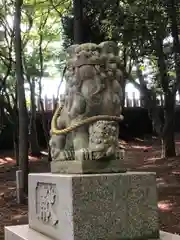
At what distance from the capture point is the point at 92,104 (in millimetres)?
4660

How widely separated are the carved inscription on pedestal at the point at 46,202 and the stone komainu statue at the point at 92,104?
14.2 inches

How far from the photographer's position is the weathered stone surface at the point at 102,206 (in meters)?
4.24

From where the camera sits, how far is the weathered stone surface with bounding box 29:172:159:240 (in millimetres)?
4238

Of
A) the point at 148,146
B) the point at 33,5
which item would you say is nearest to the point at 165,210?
the point at 33,5

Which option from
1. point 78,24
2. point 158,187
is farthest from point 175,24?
point 158,187

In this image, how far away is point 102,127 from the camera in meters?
4.53

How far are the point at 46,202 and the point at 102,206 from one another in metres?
0.74

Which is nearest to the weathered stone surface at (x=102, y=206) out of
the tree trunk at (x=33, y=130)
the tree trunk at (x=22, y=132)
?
the tree trunk at (x=22, y=132)

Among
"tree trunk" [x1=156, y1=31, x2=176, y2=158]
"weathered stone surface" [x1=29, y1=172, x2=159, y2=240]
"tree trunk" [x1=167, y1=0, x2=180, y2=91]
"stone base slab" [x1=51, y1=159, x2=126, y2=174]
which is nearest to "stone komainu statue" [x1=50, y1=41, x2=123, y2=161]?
"stone base slab" [x1=51, y1=159, x2=126, y2=174]

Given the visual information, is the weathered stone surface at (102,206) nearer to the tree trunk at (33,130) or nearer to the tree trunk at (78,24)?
the tree trunk at (78,24)

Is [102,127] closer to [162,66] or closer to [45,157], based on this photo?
[162,66]

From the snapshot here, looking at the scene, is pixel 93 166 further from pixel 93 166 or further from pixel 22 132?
pixel 22 132

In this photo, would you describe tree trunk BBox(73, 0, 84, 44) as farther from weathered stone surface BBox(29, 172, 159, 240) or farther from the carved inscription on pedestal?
weathered stone surface BBox(29, 172, 159, 240)

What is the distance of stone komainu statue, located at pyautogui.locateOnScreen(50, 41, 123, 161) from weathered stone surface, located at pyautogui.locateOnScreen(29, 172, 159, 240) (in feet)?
0.95
